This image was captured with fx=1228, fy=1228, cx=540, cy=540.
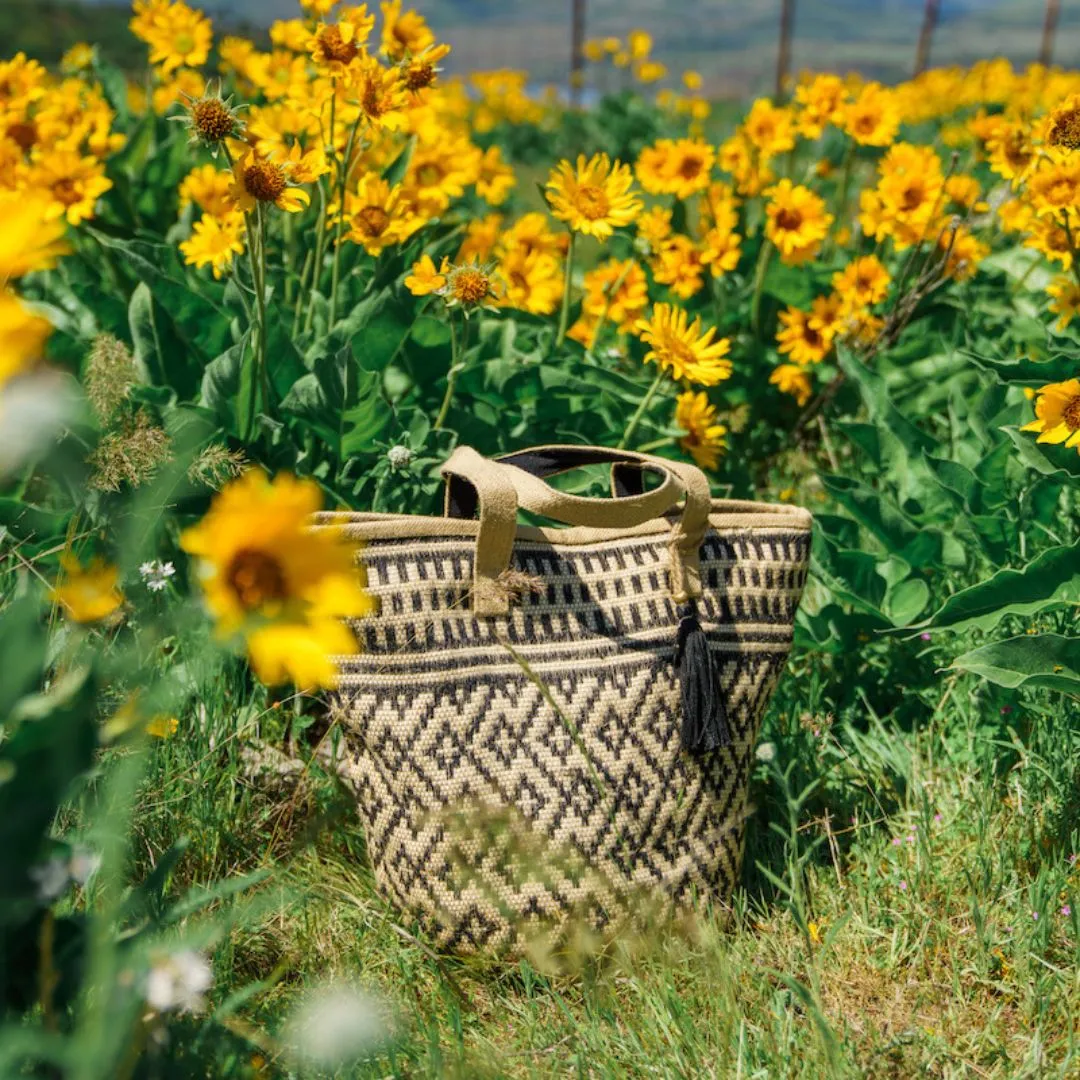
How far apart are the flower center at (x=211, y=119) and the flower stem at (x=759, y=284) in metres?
1.51

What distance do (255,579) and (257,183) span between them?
1143 millimetres

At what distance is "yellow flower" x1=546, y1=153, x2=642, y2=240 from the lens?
2.32 m

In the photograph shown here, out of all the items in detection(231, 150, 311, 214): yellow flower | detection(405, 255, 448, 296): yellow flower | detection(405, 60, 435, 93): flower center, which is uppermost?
detection(405, 60, 435, 93): flower center

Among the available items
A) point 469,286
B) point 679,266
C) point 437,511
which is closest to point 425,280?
point 469,286

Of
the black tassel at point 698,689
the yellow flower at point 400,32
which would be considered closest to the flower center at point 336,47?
the yellow flower at point 400,32

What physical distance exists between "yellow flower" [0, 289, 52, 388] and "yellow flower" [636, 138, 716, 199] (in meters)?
2.38

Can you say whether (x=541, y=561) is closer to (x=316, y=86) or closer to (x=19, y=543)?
(x=19, y=543)

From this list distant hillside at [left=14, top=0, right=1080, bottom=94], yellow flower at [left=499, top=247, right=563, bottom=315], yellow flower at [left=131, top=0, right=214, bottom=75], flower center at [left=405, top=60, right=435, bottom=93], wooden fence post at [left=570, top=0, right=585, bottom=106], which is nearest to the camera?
flower center at [left=405, top=60, right=435, bottom=93]

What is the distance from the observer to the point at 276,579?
90 centimetres

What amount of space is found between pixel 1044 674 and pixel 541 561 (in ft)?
2.34

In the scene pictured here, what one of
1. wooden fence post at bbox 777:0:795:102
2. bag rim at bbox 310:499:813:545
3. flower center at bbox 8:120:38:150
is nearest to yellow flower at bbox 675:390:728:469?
bag rim at bbox 310:499:813:545

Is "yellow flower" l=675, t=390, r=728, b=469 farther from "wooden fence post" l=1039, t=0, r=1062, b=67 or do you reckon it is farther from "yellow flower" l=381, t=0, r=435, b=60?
"wooden fence post" l=1039, t=0, r=1062, b=67

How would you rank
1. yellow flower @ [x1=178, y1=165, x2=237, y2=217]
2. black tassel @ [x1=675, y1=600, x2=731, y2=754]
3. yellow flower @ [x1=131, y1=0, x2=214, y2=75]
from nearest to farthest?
black tassel @ [x1=675, y1=600, x2=731, y2=754] → yellow flower @ [x1=178, y1=165, x2=237, y2=217] → yellow flower @ [x1=131, y1=0, x2=214, y2=75]

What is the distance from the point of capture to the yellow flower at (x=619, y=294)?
278 centimetres
